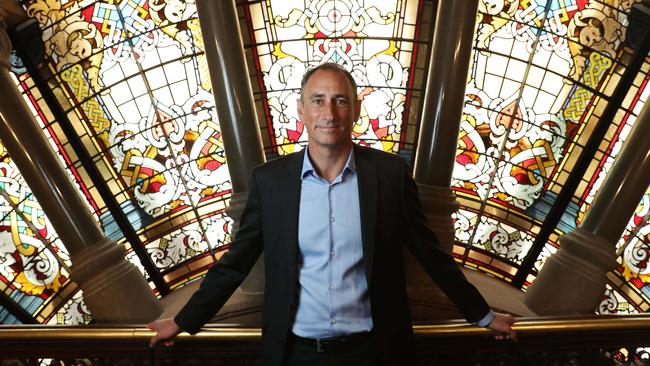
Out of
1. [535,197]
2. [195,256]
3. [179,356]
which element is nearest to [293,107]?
[195,256]

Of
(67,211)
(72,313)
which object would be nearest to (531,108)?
(67,211)

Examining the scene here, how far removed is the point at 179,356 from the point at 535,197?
758 centimetres

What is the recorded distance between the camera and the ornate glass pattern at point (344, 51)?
339 inches

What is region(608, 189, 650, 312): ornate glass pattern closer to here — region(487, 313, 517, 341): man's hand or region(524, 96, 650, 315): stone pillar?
region(524, 96, 650, 315): stone pillar

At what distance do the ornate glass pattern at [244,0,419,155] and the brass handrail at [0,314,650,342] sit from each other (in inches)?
263

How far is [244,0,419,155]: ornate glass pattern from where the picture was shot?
8602 millimetres

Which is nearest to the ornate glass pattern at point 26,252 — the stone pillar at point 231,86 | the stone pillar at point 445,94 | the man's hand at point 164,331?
the stone pillar at point 231,86

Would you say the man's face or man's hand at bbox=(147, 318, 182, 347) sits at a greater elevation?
the man's face

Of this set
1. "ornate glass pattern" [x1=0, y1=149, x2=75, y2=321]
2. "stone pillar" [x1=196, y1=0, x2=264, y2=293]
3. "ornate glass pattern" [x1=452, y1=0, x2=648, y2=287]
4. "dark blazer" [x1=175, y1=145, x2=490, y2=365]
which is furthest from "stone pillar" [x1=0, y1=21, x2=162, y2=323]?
"ornate glass pattern" [x1=452, y1=0, x2=648, y2=287]

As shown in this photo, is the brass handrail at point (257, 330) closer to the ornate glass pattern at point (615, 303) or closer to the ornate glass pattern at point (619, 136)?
the ornate glass pattern at point (619, 136)

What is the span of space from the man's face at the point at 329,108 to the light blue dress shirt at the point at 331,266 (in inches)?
4.3

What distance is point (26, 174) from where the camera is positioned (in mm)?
6023

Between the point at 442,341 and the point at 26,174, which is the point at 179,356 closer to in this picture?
the point at 442,341

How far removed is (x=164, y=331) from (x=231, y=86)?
3581 millimetres
